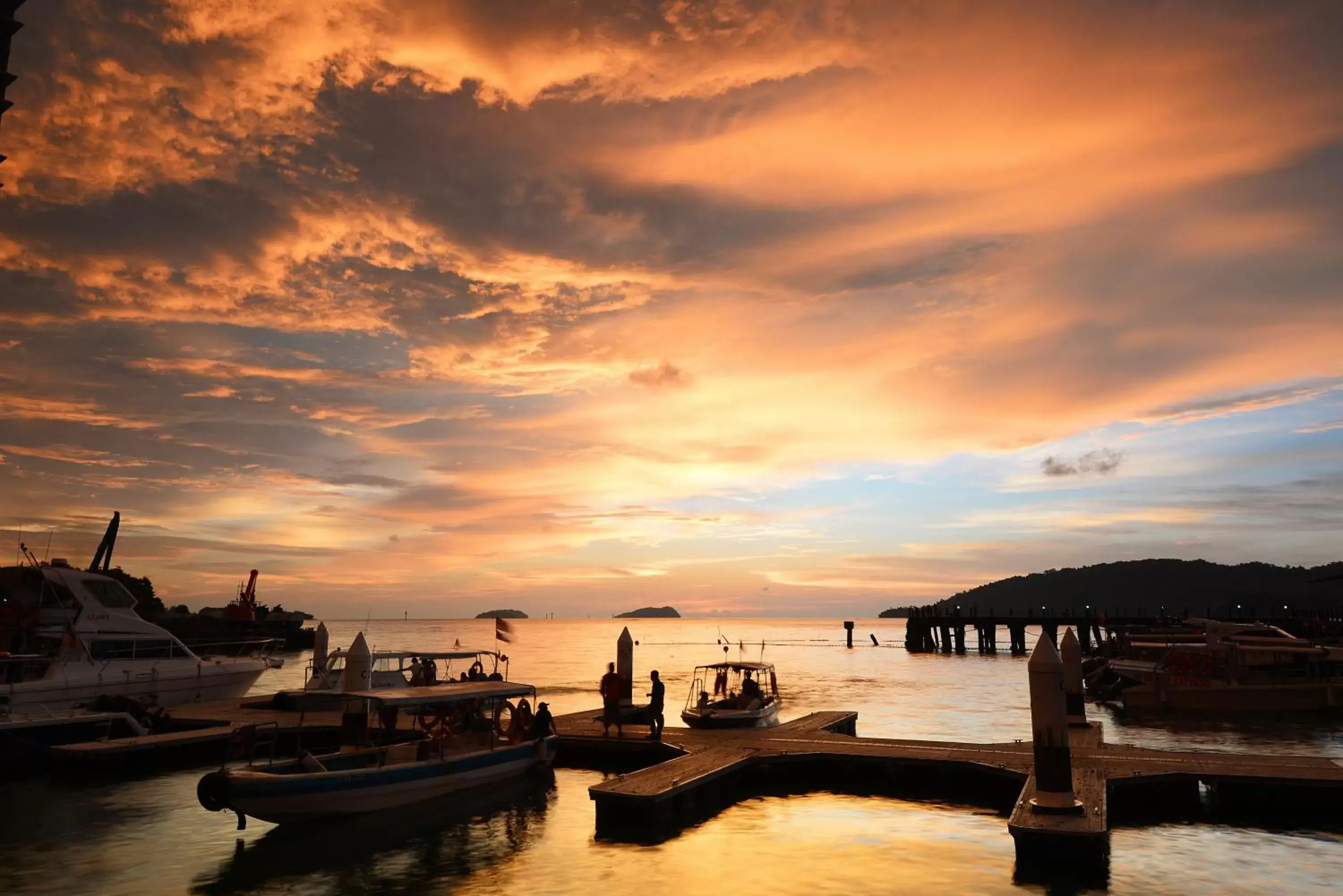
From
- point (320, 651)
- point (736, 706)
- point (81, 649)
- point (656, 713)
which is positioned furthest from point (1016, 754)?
point (81, 649)

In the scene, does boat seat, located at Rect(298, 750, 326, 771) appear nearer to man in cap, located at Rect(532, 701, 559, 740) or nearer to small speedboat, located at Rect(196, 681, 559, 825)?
small speedboat, located at Rect(196, 681, 559, 825)

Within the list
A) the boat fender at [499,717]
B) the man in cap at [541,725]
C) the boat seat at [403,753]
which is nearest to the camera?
the boat seat at [403,753]

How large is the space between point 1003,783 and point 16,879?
24.9 meters

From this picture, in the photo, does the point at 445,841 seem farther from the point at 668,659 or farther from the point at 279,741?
the point at 668,659

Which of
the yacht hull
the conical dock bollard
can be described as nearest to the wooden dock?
the conical dock bollard

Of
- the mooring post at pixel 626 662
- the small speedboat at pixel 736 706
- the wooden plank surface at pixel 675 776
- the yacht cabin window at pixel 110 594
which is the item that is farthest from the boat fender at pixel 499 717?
the yacht cabin window at pixel 110 594

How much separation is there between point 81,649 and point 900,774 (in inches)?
1323

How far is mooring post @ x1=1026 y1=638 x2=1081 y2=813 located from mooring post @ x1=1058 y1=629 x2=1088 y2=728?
7.10 m

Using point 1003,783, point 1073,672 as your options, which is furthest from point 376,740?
point 1073,672

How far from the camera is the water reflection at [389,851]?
18703mm

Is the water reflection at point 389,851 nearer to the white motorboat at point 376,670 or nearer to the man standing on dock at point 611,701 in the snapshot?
the man standing on dock at point 611,701

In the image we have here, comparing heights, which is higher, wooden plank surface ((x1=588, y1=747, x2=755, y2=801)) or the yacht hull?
the yacht hull

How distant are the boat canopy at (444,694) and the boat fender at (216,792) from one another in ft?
11.9

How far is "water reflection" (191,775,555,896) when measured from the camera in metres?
18.7
